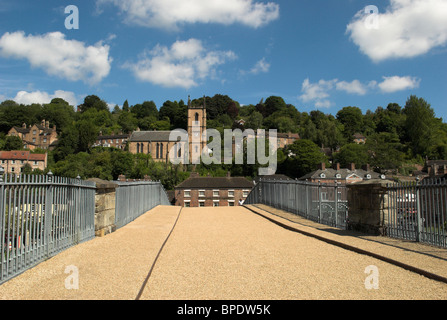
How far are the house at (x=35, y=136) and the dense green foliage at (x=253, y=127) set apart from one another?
218 inches

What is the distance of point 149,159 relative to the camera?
94.8 meters

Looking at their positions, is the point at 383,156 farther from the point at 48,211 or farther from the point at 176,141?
the point at 48,211

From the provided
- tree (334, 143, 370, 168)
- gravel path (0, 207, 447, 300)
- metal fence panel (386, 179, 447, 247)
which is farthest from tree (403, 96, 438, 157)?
gravel path (0, 207, 447, 300)

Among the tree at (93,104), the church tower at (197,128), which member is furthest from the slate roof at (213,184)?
the tree at (93,104)

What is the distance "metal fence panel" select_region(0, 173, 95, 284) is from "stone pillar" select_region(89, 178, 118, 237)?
284 mm

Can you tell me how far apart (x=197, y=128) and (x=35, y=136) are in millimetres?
56036

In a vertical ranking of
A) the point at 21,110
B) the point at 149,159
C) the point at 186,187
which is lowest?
the point at 186,187

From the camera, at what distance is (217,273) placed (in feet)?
19.9

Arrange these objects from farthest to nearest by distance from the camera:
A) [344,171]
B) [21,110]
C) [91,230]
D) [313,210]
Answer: [21,110] < [344,171] < [313,210] < [91,230]

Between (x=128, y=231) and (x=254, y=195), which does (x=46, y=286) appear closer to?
(x=128, y=231)

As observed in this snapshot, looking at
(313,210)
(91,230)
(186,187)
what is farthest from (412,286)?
(186,187)

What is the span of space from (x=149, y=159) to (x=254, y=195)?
72.0m

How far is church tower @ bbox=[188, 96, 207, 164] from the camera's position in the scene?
9550 cm

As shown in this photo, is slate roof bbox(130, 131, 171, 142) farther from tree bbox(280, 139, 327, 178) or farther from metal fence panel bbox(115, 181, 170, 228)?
metal fence panel bbox(115, 181, 170, 228)
